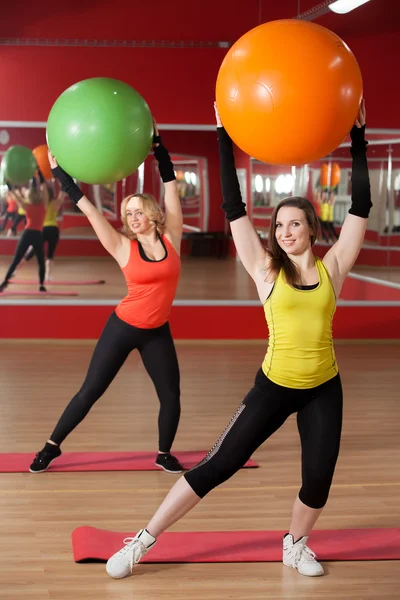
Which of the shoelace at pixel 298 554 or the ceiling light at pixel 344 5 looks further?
the ceiling light at pixel 344 5

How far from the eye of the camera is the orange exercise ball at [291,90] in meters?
2.96

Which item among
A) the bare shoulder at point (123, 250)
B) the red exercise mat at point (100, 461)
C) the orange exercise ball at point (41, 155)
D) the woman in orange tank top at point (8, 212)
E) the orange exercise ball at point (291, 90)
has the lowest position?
the red exercise mat at point (100, 461)

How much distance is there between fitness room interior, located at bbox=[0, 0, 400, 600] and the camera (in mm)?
3123

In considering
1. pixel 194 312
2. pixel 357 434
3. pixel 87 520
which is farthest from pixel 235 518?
pixel 194 312

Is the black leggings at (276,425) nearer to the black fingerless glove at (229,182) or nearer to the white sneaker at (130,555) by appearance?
the white sneaker at (130,555)

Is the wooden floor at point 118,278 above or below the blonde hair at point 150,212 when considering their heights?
below

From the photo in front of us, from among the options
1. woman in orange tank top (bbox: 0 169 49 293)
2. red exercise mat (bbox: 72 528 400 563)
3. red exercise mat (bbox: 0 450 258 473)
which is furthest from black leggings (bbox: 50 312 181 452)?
woman in orange tank top (bbox: 0 169 49 293)

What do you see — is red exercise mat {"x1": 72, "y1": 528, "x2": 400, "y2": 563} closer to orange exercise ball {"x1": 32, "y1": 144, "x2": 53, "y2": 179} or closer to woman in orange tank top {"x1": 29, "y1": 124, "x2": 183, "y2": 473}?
woman in orange tank top {"x1": 29, "y1": 124, "x2": 183, "y2": 473}

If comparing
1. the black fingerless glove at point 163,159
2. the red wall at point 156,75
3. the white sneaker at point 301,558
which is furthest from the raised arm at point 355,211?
the red wall at point 156,75

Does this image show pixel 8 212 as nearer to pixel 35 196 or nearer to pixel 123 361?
pixel 35 196

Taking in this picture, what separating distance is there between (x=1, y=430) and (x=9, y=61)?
4215 millimetres

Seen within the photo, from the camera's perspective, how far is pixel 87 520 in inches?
153

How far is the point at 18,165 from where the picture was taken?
843 centimetres

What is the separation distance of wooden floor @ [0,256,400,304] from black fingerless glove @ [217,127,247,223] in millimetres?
5460
